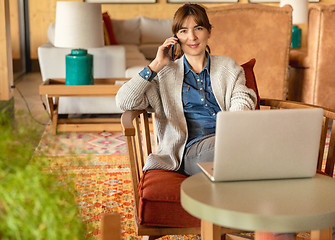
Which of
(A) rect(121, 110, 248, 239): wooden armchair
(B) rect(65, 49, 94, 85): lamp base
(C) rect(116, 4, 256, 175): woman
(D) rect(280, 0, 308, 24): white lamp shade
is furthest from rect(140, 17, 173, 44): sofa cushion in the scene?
(A) rect(121, 110, 248, 239): wooden armchair

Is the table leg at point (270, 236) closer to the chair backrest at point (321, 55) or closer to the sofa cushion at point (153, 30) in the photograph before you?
the chair backrest at point (321, 55)

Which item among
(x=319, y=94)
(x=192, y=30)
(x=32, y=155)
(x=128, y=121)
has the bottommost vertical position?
(x=319, y=94)

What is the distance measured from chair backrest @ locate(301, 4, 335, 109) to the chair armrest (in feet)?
8.59

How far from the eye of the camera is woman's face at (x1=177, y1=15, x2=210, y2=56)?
2.36 metres

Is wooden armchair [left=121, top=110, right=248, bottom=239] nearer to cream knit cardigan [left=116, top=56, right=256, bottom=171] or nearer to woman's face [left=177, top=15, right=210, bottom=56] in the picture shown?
cream knit cardigan [left=116, top=56, right=256, bottom=171]

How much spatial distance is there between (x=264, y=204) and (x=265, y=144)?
0.18 metres

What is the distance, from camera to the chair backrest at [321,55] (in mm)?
4414

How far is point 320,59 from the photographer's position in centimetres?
451

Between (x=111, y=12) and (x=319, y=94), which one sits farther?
(x=111, y=12)

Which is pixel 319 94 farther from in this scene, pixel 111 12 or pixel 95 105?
pixel 111 12

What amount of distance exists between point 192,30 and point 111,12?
7.09 metres

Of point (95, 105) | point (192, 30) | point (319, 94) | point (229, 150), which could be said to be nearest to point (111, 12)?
point (95, 105)

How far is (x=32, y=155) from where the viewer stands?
914 mm

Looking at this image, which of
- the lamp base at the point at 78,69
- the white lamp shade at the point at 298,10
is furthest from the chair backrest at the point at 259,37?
the white lamp shade at the point at 298,10
